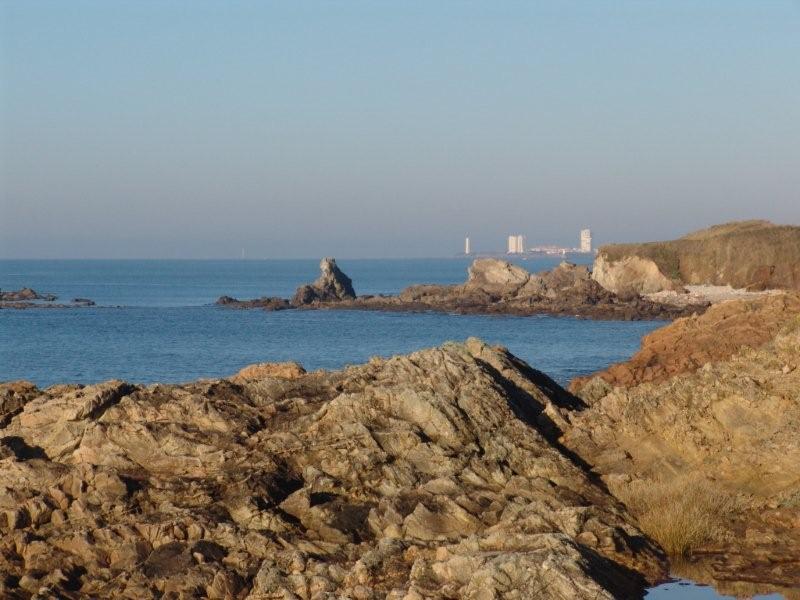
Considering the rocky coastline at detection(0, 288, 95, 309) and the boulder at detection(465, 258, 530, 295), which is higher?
the boulder at detection(465, 258, 530, 295)

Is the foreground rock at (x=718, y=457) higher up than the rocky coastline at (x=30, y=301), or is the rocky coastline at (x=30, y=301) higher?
the foreground rock at (x=718, y=457)

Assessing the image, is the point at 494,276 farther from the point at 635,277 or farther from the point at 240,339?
the point at 240,339

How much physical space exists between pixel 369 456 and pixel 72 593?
5.26m

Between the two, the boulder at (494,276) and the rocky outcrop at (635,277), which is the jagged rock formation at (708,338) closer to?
the rocky outcrop at (635,277)

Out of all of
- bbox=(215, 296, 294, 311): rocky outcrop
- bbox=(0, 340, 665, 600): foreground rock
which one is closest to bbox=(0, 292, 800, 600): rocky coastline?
bbox=(0, 340, 665, 600): foreground rock

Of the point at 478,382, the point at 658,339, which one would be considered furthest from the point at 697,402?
the point at 658,339

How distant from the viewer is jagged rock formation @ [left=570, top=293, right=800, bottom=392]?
103 feet

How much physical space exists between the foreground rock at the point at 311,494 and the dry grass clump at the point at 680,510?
39 cm

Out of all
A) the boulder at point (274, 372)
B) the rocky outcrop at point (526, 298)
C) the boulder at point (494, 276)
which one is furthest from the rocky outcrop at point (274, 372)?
the boulder at point (494, 276)

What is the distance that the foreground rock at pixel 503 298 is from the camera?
319 ft

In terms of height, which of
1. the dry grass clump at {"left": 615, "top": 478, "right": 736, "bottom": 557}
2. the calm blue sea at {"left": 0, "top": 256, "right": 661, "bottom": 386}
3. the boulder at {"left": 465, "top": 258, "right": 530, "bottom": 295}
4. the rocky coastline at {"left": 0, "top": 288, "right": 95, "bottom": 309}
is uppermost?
the boulder at {"left": 465, "top": 258, "right": 530, "bottom": 295}

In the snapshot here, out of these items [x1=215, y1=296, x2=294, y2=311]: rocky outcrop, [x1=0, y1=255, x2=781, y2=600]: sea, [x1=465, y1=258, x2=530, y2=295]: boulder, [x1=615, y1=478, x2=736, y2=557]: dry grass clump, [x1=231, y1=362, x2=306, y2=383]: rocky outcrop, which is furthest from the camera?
[x1=465, y1=258, x2=530, y2=295]: boulder

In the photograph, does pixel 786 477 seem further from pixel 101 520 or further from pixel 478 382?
pixel 101 520

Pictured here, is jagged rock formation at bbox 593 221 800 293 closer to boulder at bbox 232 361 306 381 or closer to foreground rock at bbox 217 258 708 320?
foreground rock at bbox 217 258 708 320
